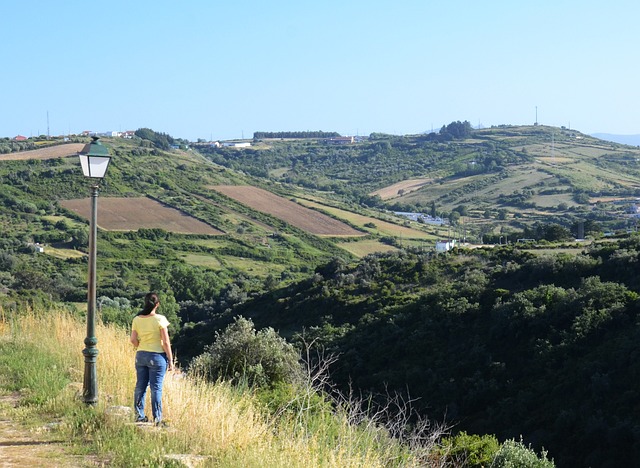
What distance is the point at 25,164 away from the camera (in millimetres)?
91938

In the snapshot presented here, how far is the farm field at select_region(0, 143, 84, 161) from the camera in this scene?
310ft

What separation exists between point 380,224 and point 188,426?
8802 centimetres

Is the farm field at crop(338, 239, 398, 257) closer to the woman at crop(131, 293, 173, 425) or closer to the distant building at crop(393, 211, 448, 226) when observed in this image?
the distant building at crop(393, 211, 448, 226)

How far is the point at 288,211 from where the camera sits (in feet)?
313

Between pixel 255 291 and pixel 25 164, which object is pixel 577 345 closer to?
pixel 255 291

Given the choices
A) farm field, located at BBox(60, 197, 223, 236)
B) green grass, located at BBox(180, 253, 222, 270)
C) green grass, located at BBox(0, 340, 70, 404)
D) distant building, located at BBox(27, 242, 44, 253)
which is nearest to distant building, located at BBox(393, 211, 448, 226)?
farm field, located at BBox(60, 197, 223, 236)

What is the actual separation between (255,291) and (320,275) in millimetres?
12929

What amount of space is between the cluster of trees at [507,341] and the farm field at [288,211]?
4777 cm

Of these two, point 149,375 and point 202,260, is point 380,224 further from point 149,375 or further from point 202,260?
point 149,375

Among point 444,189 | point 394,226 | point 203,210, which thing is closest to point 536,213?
point 394,226

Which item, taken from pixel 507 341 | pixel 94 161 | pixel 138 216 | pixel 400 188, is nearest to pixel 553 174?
pixel 400 188

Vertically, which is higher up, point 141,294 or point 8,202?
point 8,202

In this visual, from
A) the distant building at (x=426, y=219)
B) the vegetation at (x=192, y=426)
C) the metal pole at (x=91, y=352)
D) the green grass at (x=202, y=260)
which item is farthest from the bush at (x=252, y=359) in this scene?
the distant building at (x=426, y=219)

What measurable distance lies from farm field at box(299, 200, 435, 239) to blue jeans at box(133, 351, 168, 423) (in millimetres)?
81469
